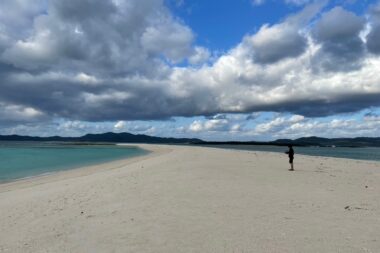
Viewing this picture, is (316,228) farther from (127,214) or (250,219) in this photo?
(127,214)

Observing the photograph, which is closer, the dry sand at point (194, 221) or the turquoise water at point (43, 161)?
the dry sand at point (194, 221)

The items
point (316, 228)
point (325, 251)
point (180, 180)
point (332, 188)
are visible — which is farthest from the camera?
point (180, 180)

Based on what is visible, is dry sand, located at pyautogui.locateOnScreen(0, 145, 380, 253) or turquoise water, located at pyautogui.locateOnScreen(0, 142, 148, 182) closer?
dry sand, located at pyautogui.locateOnScreen(0, 145, 380, 253)

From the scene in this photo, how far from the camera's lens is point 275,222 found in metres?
9.00

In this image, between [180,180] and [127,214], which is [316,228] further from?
[180,180]

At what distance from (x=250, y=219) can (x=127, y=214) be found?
11.8 ft

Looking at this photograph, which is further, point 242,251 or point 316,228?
point 316,228

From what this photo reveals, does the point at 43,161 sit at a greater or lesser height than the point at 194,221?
lesser

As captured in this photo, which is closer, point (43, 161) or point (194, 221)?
point (194, 221)

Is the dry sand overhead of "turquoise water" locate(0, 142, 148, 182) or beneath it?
overhead

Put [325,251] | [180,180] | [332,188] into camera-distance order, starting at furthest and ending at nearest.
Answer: [180,180]
[332,188]
[325,251]

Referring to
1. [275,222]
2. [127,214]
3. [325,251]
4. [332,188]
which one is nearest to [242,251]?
[325,251]

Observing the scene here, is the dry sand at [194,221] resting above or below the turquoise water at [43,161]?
above

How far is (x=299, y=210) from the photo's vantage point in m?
10.5
